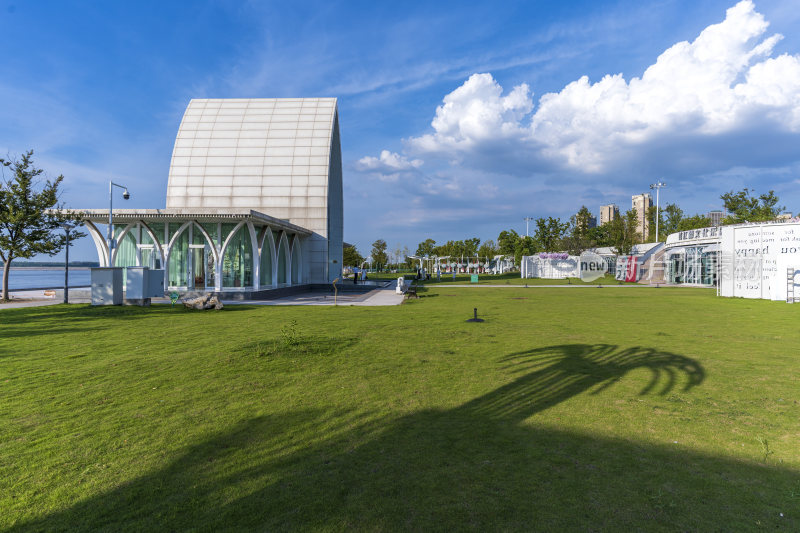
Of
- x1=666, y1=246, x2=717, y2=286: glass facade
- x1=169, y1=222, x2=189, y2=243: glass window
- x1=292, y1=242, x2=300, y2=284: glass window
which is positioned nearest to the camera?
x1=169, y1=222, x2=189, y2=243: glass window

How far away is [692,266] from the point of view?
43.1 metres

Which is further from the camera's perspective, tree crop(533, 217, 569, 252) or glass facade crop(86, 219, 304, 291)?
tree crop(533, 217, 569, 252)

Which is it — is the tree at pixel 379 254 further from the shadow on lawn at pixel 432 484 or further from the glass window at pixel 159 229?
the shadow on lawn at pixel 432 484

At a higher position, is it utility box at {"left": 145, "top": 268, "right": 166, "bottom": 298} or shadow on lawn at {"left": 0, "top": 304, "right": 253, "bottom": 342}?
utility box at {"left": 145, "top": 268, "right": 166, "bottom": 298}

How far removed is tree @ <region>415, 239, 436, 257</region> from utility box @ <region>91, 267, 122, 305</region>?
10331 centimetres

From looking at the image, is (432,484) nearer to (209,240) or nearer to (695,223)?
(209,240)

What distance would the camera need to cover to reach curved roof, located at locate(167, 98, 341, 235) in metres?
39.0

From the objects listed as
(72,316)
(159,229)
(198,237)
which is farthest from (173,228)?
(72,316)

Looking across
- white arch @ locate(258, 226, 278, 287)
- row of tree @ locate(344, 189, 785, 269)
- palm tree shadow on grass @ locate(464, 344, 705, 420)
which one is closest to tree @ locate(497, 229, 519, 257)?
row of tree @ locate(344, 189, 785, 269)

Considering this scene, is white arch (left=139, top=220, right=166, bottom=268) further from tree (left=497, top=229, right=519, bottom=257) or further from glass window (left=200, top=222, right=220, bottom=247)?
tree (left=497, top=229, right=519, bottom=257)

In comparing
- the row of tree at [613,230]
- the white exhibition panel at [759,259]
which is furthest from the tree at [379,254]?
the white exhibition panel at [759,259]

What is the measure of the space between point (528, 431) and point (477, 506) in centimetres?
186

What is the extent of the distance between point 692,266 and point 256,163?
4612 centimetres

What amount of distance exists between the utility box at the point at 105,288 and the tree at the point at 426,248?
103 m
